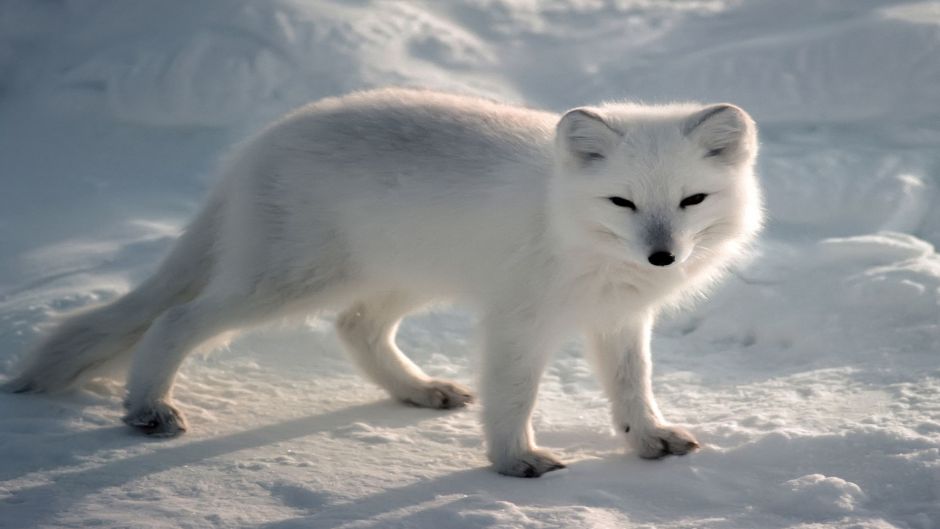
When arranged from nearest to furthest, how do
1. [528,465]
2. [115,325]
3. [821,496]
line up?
[821,496]
[528,465]
[115,325]

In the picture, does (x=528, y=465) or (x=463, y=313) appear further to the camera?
(x=463, y=313)

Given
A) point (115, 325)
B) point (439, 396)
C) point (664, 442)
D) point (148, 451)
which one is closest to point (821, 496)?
point (664, 442)

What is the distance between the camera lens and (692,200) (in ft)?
9.98

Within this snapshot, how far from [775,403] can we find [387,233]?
5.11ft

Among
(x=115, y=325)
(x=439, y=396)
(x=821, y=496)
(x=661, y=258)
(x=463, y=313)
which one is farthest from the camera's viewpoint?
(x=463, y=313)

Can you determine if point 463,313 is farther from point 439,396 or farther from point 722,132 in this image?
point 722,132

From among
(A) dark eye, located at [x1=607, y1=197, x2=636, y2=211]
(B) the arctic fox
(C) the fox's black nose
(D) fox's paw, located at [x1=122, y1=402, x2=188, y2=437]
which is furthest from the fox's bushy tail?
(C) the fox's black nose

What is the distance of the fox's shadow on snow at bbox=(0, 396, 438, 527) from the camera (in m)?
3.00

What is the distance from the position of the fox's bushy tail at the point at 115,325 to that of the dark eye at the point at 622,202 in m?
1.68

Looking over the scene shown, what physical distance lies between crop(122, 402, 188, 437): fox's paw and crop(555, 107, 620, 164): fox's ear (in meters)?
1.67

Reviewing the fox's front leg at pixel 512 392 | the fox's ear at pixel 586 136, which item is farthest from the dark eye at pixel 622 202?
the fox's front leg at pixel 512 392

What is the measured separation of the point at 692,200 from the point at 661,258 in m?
0.26

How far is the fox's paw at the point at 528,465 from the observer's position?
10.9 feet

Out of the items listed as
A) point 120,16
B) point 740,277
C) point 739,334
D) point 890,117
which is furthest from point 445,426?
point 120,16
